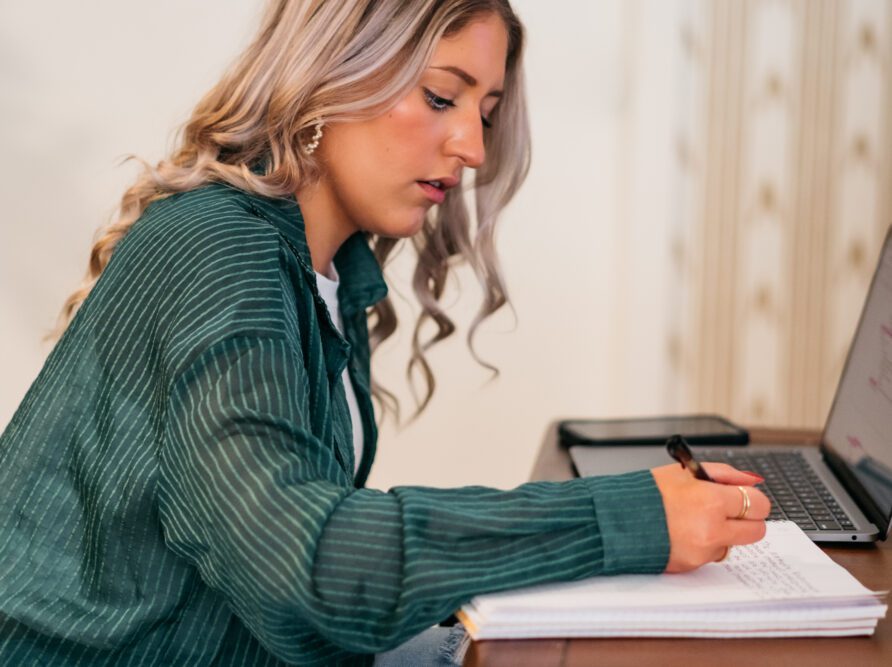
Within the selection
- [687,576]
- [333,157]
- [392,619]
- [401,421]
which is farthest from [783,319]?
[392,619]

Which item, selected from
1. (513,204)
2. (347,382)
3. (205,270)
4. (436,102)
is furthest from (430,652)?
(513,204)

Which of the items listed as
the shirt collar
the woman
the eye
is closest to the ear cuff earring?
the woman

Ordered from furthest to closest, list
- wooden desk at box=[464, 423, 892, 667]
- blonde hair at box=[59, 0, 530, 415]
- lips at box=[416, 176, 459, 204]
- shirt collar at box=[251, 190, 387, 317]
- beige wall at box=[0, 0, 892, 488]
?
beige wall at box=[0, 0, 892, 488] → shirt collar at box=[251, 190, 387, 317] → lips at box=[416, 176, 459, 204] → blonde hair at box=[59, 0, 530, 415] → wooden desk at box=[464, 423, 892, 667]

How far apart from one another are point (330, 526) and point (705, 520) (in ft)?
0.93

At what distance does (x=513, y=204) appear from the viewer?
7.63ft

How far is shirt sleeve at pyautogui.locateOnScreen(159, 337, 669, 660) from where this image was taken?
726 mm

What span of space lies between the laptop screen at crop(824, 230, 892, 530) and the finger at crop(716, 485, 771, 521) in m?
0.28

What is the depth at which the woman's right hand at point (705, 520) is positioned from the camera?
0.78 metres

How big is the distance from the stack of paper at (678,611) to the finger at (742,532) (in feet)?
0.11

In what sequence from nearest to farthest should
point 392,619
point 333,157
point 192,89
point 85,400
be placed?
point 392,619 < point 85,400 < point 333,157 < point 192,89

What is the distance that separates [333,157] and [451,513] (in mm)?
591

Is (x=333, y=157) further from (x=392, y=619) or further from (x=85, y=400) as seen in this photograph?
(x=392, y=619)

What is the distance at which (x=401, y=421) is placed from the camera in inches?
93.8

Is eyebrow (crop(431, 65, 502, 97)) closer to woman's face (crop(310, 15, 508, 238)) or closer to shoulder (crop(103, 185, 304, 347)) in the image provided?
woman's face (crop(310, 15, 508, 238))
